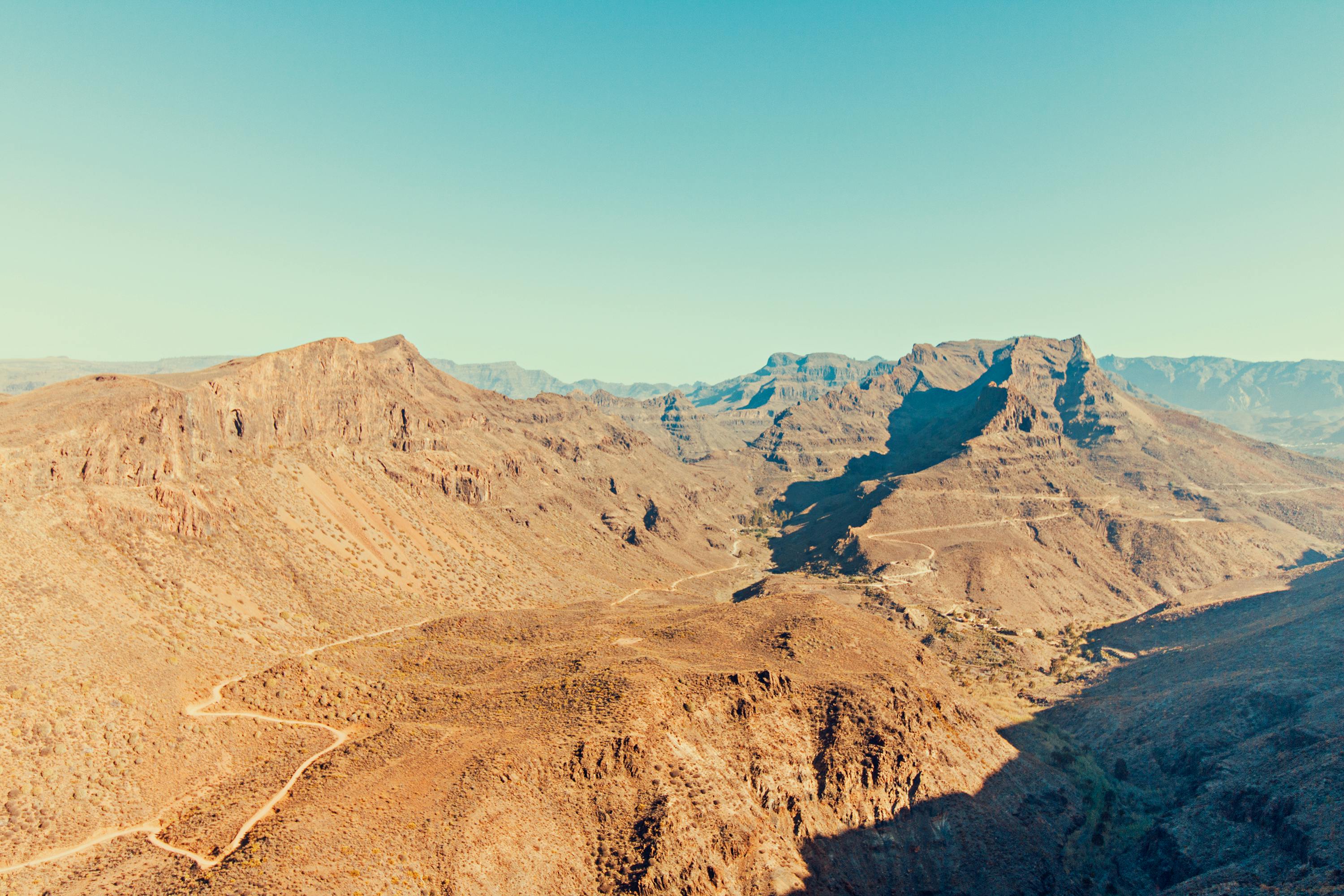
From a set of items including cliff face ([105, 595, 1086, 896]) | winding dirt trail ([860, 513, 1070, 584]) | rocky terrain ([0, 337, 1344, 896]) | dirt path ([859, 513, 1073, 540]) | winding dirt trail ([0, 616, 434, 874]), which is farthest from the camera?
dirt path ([859, 513, 1073, 540])

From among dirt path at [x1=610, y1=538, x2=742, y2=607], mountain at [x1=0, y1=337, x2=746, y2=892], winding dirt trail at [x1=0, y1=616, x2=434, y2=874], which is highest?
mountain at [x1=0, y1=337, x2=746, y2=892]

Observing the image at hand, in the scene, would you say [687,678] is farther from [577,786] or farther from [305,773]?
[305,773]

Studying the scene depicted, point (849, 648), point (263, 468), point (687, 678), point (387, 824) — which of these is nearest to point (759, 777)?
point (687, 678)

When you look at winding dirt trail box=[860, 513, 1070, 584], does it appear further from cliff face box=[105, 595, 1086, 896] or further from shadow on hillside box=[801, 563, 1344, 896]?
cliff face box=[105, 595, 1086, 896]

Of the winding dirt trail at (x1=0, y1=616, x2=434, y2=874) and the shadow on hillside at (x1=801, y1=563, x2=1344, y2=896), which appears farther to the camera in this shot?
the shadow on hillside at (x1=801, y1=563, x2=1344, y2=896)

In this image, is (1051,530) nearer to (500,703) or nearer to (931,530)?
(931,530)

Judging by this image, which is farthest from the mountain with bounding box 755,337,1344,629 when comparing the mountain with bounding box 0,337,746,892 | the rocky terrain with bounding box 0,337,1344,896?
the mountain with bounding box 0,337,746,892

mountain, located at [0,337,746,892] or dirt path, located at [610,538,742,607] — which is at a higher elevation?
mountain, located at [0,337,746,892]
